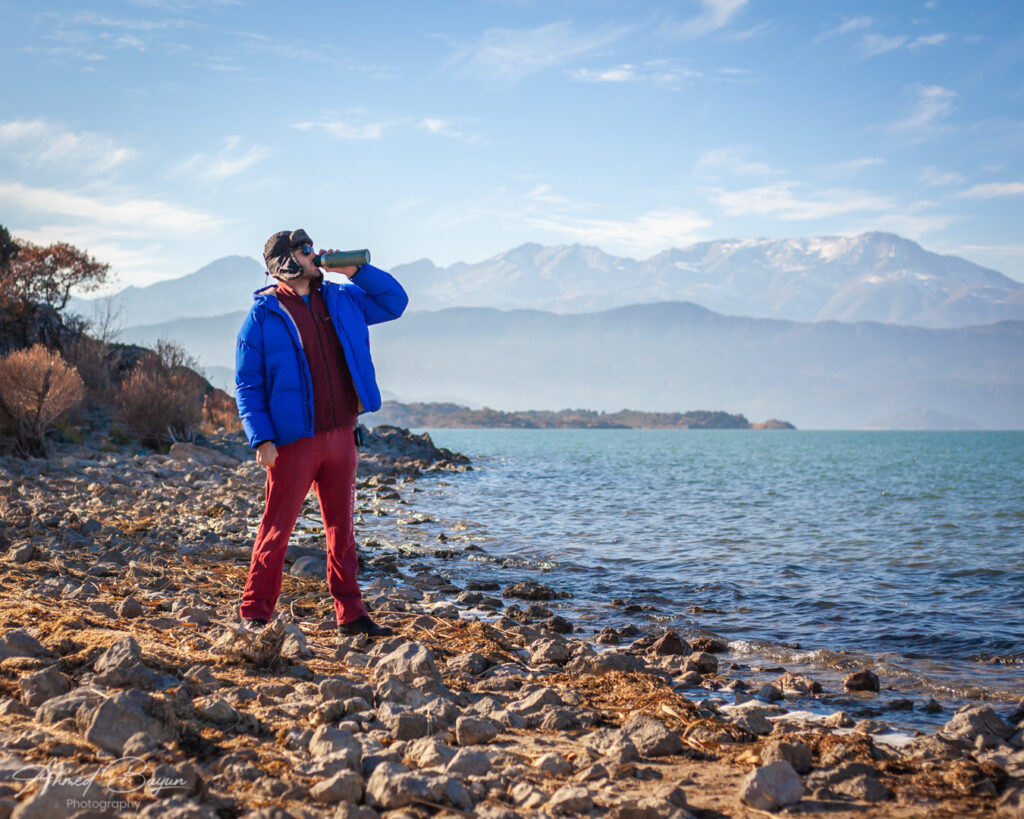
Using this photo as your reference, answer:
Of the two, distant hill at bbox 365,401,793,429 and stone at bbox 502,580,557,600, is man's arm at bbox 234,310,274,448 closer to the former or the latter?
stone at bbox 502,580,557,600

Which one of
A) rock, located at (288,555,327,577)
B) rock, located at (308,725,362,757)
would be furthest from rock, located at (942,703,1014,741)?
rock, located at (288,555,327,577)

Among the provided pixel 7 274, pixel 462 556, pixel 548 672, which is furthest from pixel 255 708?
pixel 7 274

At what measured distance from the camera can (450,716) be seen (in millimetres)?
3613

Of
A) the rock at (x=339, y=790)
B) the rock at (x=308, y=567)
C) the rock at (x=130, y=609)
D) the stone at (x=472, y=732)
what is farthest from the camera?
the rock at (x=308, y=567)

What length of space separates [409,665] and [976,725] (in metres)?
2.76

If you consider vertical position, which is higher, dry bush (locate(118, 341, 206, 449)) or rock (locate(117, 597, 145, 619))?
dry bush (locate(118, 341, 206, 449))

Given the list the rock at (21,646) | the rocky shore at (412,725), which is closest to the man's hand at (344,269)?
the rocky shore at (412,725)

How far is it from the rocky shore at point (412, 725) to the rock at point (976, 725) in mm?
15

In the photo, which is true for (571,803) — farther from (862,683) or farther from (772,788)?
(862,683)

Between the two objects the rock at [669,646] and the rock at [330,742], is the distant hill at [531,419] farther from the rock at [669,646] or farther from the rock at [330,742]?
the rock at [330,742]

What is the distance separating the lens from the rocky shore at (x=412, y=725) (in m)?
2.77

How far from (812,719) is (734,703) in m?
0.45

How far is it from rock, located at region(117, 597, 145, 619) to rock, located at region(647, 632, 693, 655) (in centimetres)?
343

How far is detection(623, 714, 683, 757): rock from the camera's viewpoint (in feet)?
11.2
